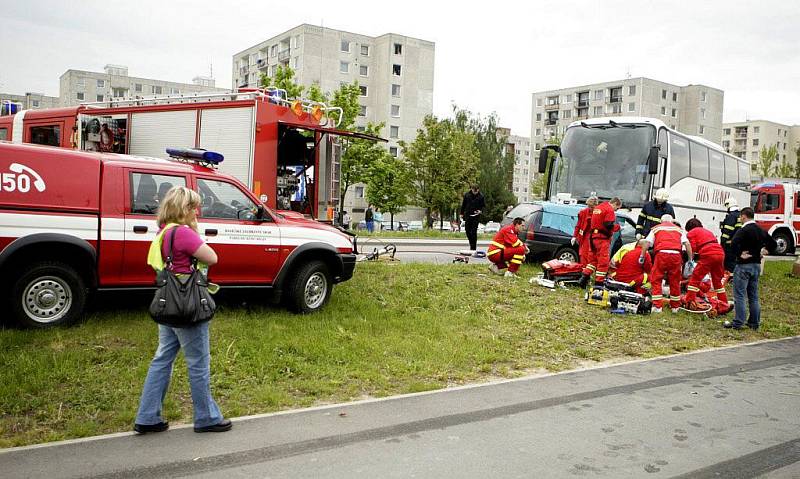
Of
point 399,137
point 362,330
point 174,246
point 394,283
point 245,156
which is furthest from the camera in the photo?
point 399,137

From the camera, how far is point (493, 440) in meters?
4.88

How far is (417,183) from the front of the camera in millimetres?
50906

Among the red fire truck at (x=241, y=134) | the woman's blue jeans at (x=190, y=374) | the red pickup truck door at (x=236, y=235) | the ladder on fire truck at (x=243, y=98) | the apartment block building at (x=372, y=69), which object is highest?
the apartment block building at (x=372, y=69)

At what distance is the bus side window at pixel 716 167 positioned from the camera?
19.3 m

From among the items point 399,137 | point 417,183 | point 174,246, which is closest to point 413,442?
point 174,246

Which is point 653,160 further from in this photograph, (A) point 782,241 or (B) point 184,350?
(A) point 782,241

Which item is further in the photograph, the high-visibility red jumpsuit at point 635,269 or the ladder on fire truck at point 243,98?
the high-visibility red jumpsuit at point 635,269

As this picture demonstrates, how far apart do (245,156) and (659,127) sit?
10754 millimetres

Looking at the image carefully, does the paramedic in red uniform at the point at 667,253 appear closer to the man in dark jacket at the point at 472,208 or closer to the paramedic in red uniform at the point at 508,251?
the paramedic in red uniform at the point at 508,251

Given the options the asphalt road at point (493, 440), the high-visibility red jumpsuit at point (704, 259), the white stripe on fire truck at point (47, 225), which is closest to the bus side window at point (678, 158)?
the high-visibility red jumpsuit at point (704, 259)

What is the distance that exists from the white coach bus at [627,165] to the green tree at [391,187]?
2766 cm

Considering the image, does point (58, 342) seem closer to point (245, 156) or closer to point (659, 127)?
point (245, 156)

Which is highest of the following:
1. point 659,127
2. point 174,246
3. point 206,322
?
point 659,127

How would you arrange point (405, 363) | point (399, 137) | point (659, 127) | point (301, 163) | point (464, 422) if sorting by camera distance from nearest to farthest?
point (464, 422)
point (405, 363)
point (301, 163)
point (659, 127)
point (399, 137)
